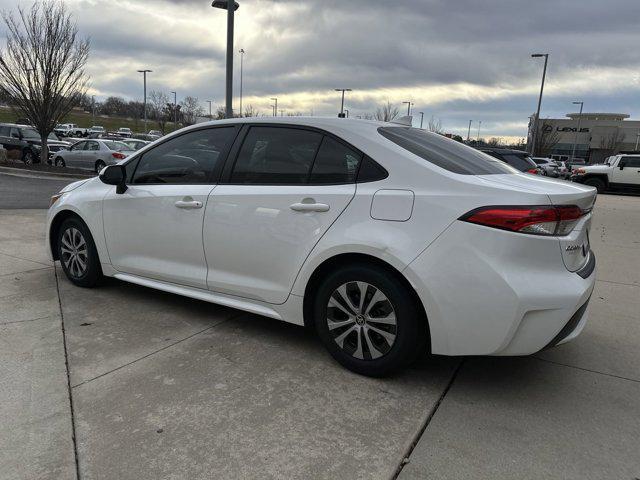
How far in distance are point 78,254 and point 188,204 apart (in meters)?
1.68

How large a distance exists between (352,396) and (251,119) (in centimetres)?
214

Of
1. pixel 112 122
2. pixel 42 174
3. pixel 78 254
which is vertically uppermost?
pixel 112 122

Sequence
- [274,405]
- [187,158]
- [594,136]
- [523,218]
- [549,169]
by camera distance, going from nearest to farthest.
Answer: [523,218]
[274,405]
[187,158]
[549,169]
[594,136]

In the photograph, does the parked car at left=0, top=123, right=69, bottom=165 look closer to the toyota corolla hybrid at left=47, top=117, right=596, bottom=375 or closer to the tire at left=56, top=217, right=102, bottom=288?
the tire at left=56, top=217, right=102, bottom=288

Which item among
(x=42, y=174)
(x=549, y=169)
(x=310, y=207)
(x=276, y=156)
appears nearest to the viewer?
(x=310, y=207)

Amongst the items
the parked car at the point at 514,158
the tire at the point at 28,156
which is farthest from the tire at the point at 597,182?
the tire at the point at 28,156

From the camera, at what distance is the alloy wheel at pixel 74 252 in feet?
15.6

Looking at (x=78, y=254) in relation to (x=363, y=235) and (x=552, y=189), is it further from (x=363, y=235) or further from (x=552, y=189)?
(x=552, y=189)

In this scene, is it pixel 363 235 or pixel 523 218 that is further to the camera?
pixel 363 235

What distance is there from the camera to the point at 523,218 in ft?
8.74

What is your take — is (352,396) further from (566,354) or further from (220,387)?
(566,354)

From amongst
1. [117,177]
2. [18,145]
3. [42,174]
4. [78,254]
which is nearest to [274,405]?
[117,177]

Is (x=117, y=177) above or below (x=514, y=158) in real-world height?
below

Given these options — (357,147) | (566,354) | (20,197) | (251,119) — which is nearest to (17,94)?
(20,197)
